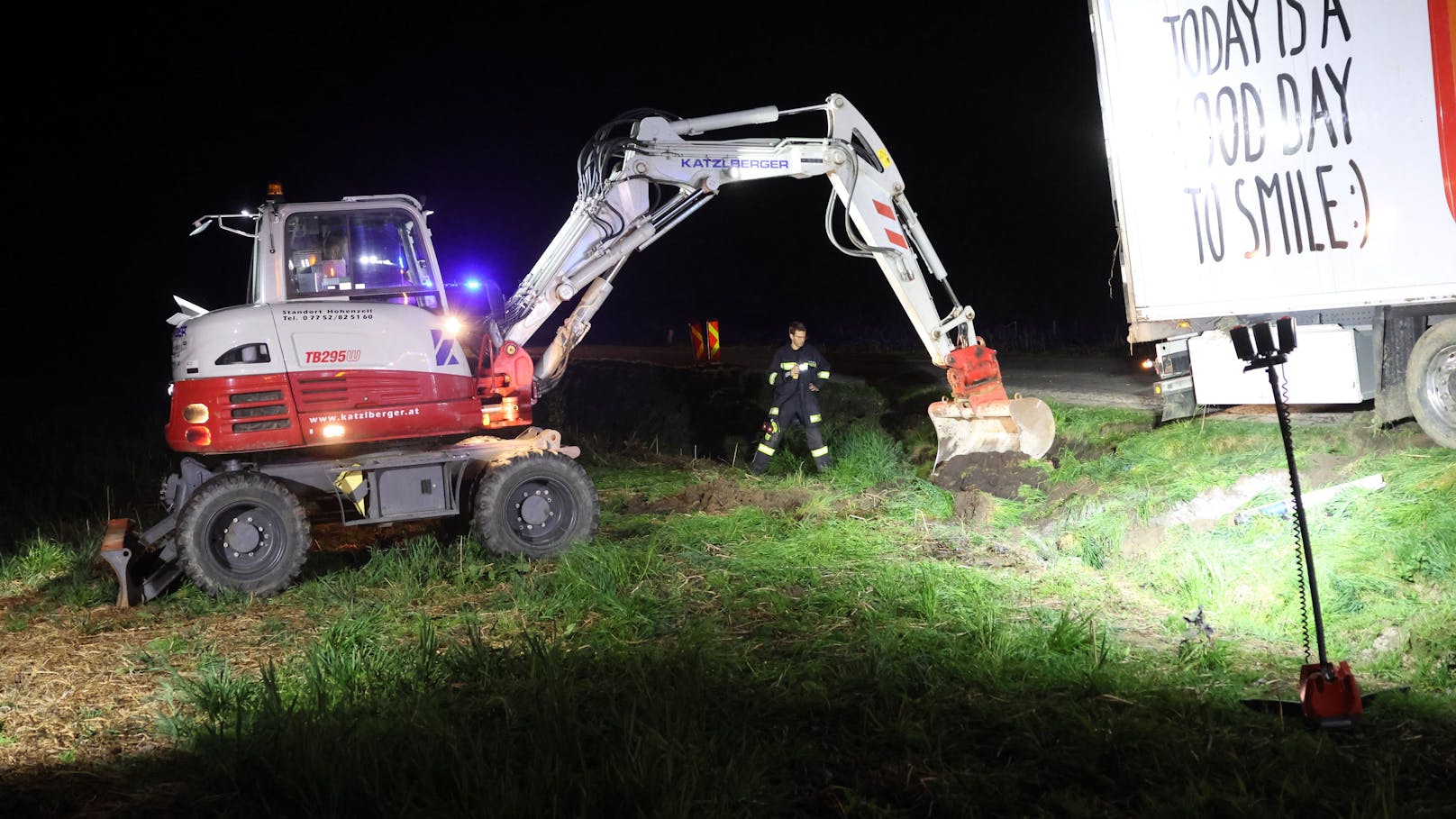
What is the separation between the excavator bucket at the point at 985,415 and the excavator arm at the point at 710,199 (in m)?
0.01

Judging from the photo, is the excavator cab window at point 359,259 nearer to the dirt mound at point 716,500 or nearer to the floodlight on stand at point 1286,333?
the dirt mound at point 716,500

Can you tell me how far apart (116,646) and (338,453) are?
2111 millimetres

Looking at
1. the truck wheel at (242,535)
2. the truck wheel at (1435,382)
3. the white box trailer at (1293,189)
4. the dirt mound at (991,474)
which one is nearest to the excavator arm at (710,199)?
the dirt mound at (991,474)

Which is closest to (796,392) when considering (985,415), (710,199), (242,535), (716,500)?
(716,500)

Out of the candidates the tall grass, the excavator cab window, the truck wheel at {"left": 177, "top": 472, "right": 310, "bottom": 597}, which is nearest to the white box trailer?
the tall grass

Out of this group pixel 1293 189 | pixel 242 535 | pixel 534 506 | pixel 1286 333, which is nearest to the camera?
pixel 1286 333

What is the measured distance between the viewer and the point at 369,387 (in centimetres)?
848

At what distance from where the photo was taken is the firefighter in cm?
1244

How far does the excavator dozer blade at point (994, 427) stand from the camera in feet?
35.5

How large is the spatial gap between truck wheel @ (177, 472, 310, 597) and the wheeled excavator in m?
0.01

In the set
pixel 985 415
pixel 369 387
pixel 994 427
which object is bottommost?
pixel 994 427

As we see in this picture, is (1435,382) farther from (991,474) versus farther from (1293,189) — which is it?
(991,474)

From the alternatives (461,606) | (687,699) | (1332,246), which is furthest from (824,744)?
(1332,246)

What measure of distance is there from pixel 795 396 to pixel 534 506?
14.1ft
